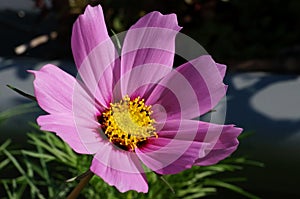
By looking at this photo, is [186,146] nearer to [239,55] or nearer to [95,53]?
[95,53]

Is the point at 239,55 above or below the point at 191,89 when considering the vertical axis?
below

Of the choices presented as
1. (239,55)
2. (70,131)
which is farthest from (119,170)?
(239,55)

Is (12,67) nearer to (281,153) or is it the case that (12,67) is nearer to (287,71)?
(281,153)

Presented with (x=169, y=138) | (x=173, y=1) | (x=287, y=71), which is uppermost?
(x=169, y=138)

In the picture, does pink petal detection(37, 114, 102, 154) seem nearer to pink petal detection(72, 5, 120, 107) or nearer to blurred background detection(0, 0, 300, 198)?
pink petal detection(72, 5, 120, 107)

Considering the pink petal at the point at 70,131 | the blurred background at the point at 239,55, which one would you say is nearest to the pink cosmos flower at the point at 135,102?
the pink petal at the point at 70,131

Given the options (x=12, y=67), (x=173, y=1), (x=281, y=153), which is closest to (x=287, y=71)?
(x=173, y=1)

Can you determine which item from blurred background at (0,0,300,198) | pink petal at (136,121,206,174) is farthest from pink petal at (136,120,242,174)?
blurred background at (0,0,300,198)

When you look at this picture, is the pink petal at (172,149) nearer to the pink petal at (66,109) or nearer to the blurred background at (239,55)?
the pink petal at (66,109)
